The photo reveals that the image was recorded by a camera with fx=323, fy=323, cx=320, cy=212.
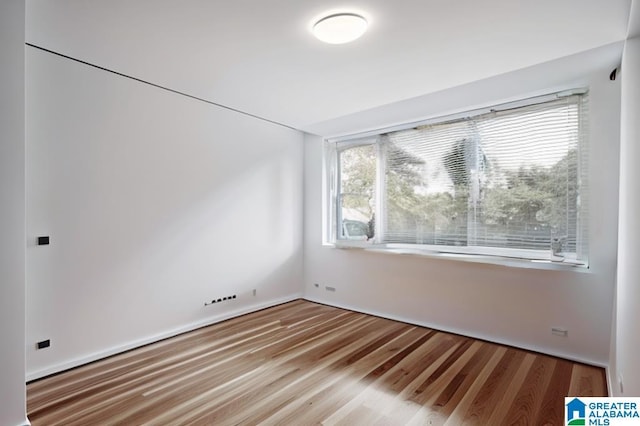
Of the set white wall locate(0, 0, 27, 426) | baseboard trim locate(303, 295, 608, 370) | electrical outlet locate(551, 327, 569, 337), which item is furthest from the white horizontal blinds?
white wall locate(0, 0, 27, 426)

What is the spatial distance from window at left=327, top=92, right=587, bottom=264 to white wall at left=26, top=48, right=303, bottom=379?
1.41 m

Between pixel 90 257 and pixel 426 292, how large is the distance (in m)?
3.56

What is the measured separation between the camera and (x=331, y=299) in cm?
489

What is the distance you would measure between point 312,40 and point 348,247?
9.70 feet

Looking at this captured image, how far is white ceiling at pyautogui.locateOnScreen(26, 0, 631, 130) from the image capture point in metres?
1.98

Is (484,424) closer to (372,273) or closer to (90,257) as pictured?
(372,273)

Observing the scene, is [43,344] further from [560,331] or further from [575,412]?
[560,331]

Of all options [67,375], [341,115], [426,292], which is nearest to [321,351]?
[426,292]

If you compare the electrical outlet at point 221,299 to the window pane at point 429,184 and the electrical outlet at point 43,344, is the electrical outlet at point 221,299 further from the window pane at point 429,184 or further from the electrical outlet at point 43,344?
the window pane at point 429,184

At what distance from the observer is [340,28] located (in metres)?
2.14

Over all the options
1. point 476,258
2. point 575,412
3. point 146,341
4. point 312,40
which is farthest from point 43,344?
point 476,258

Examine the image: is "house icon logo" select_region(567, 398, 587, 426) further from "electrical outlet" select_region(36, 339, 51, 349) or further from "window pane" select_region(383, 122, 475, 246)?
"electrical outlet" select_region(36, 339, 51, 349)

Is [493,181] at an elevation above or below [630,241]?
above

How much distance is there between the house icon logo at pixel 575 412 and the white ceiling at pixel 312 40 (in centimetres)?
248
